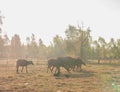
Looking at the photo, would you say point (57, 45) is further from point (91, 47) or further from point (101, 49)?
point (101, 49)

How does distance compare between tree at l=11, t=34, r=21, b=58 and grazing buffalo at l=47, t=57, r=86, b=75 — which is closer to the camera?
grazing buffalo at l=47, t=57, r=86, b=75

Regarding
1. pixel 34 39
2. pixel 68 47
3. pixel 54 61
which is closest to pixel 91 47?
pixel 68 47

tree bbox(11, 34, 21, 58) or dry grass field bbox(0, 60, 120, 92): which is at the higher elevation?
tree bbox(11, 34, 21, 58)

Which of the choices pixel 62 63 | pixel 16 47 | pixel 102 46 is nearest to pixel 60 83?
pixel 62 63

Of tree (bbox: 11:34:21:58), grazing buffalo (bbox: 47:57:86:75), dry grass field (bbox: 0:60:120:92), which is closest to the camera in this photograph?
dry grass field (bbox: 0:60:120:92)

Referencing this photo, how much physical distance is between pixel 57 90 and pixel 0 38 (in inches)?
2275

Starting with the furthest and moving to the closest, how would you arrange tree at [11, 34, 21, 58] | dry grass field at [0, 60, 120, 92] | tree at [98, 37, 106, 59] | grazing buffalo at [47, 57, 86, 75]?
1. tree at [11, 34, 21, 58]
2. tree at [98, 37, 106, 59]
3. grazing buffalo at [47, 57, 86, 75]
4. dry grass field at [0, 60, 120, 92]

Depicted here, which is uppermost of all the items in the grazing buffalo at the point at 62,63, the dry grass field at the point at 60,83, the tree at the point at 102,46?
the tree at the point at 102,46

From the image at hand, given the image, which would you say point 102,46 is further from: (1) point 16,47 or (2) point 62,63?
(1) point 16,47

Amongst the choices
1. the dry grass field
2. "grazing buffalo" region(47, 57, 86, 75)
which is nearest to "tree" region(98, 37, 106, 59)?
"grazing buffalo" region(47, 57, 86, 75)

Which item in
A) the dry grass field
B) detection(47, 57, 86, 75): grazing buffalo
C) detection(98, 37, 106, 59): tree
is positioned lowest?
the dry grass field

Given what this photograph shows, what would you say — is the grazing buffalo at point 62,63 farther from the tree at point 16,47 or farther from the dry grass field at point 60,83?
the tree at point 16,47

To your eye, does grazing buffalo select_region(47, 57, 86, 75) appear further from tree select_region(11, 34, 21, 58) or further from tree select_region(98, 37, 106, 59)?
tree select_region(11, 34, 21, 58)

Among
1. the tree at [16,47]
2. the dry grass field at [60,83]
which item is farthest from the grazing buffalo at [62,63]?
the tree at [16,47]
